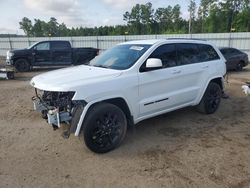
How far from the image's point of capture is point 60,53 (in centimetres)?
1495

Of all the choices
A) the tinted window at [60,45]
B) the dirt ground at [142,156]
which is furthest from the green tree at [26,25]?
the dirt ground at [142,156]

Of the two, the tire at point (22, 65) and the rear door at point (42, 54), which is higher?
the rear door at point (42, 54)

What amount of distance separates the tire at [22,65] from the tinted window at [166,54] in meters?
11.5

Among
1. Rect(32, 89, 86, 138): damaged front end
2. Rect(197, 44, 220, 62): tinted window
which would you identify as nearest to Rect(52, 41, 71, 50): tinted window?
Rect(197, 44, 220, 62): tinted window

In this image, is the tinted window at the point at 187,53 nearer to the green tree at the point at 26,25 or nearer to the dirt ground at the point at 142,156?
the dirt ground at the point at 142,156

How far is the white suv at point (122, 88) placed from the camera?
363cm

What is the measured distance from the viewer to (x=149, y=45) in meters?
4.61

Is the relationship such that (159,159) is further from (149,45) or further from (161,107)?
(149,45)

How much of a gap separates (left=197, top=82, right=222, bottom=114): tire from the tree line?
44826mm

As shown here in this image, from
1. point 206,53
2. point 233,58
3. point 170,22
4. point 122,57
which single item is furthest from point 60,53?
point 170,22

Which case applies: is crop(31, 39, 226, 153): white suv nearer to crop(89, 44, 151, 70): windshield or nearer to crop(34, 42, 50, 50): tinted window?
crop(89, 44, 151, 70): windshield

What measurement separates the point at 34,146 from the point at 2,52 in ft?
96.0

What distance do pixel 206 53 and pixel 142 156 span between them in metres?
3.11

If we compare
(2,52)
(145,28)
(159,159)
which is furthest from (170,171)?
(145,28)
